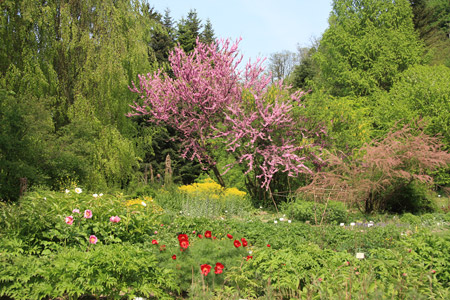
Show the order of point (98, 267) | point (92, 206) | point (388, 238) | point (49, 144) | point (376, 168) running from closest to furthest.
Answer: point (98, 267) < point (92, 206) < point (388, 238) < point (376, 168) < point (49, 144)

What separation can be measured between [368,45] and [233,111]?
14480mm

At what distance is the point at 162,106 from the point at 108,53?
3375 millimetres

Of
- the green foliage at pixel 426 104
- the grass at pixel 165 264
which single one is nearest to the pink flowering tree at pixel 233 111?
the grass at pixel 165 264

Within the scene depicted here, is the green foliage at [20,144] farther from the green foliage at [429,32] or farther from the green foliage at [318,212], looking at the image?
the green foliage at [429,32]

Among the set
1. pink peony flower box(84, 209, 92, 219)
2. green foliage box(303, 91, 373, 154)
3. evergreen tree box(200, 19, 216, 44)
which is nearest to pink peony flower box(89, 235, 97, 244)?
pink peony flower box(84, 209, 92, 219)

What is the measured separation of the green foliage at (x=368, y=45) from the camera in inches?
829

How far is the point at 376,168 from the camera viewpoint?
29.6ft

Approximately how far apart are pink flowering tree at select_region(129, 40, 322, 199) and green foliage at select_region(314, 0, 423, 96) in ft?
34.9

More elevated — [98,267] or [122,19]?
[122,19]

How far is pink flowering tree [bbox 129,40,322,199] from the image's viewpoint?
10.1 meters

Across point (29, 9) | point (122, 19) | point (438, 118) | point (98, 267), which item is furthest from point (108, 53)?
point (438, 118)

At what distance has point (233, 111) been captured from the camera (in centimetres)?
989

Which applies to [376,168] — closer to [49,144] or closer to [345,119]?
[345,119]

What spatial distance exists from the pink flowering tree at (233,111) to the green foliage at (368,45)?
419 inches
